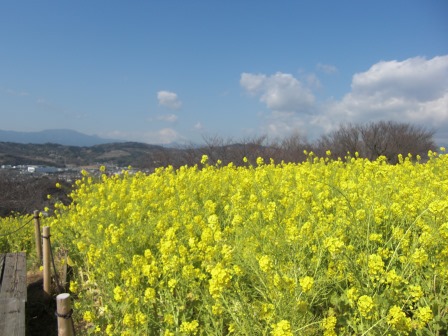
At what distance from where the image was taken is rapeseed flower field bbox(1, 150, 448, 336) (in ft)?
6.35

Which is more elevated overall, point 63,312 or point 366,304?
point 366,304

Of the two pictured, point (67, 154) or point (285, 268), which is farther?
point (67, 154)

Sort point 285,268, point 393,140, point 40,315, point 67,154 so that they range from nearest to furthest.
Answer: point 285,268 < point 40,315 < point 393,140 < point 67,154

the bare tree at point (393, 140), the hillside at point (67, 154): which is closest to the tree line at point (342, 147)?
the bare tree at point (393, 140)

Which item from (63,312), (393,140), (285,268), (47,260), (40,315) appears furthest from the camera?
(393,140)

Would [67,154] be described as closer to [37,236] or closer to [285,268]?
[37,236]

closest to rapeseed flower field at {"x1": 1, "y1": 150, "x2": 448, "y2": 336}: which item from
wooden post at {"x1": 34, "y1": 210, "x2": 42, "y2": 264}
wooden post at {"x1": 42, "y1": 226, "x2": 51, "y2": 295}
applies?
wooden post at {"x1": 42, "y1": 226, "x2": 51, "y2": 295}

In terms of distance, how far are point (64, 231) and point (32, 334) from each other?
1.50m

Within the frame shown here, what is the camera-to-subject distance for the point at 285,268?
7.75 ft

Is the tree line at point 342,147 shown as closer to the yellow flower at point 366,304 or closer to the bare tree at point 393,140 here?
the bare tree at point 393,140

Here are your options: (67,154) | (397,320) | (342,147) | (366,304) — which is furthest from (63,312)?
(67,154)

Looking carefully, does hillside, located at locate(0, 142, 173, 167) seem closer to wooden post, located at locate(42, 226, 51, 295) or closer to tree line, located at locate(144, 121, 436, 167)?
tree line, located at locate(144, 121, 436, 167)

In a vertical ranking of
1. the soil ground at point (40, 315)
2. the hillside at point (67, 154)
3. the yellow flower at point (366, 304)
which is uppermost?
the hillside at point (67, 154)

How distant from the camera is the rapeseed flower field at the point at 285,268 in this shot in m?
1.94
